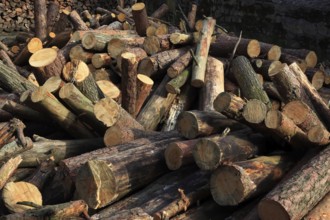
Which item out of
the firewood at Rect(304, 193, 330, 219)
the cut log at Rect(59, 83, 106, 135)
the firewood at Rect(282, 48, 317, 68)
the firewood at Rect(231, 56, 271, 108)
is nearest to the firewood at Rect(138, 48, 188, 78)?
the firewood at Rect(231, 56, 271, 108)

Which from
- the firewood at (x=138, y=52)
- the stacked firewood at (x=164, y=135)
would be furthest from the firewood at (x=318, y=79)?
the firewood at (x=138, y=52)

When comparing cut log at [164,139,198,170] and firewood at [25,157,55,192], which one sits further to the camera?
firewood at [25,157,55,192]

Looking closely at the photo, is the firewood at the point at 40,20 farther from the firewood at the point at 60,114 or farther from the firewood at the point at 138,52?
the firewood at the point at 60,114

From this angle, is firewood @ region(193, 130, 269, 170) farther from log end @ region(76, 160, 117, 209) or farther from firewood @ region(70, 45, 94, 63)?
firewood @ region(70, 45, 94, 63)

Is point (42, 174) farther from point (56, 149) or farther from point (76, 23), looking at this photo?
point (76, 23)

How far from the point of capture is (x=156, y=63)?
7.04m

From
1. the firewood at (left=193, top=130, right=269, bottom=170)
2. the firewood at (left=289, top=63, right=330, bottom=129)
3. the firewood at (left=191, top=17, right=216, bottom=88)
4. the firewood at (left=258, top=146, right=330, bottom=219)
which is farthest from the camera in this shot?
the firewood at (left=191, top=17, right=216, bottom=88)

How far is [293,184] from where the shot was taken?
12.2ft

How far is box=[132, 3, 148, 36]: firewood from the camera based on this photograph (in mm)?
8438

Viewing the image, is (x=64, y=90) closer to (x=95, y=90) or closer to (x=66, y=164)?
(x=95, y=90)

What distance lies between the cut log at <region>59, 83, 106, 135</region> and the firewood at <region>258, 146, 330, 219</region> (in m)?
Answer: 2.53

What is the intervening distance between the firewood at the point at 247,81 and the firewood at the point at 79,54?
2306 mm

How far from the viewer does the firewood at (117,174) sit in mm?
3910

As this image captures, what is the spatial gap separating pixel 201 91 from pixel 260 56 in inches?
54.6
